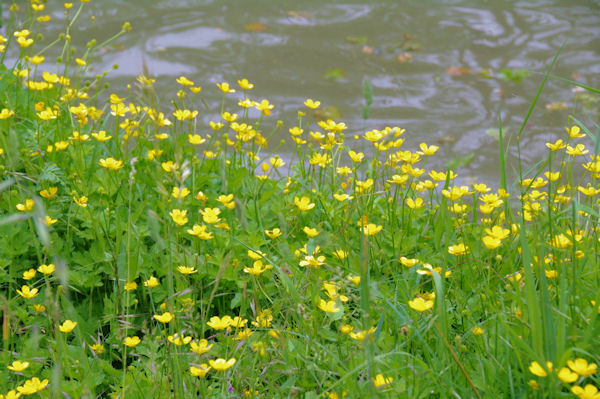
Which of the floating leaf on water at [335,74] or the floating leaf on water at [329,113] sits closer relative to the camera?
the floating leaf on water at [329,113]

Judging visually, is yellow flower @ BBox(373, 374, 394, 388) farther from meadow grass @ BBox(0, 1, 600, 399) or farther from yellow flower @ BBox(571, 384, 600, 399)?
yellow flower @ BBox(571, 384, 600, 399)

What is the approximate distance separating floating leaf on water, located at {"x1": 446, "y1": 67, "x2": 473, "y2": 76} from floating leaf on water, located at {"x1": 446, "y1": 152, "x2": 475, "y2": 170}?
121 centimetres

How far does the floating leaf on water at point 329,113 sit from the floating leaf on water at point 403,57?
1.04m

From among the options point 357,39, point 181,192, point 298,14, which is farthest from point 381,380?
point 298,14

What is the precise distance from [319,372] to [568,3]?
576 cm

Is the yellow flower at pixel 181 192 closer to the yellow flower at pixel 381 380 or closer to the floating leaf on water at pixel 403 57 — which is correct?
the yellow flower at pixel 381 380

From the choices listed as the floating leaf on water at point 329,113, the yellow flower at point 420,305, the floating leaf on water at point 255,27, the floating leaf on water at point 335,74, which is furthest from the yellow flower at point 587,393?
the floating leaf on water at point 255,27

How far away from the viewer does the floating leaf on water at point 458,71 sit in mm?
5145

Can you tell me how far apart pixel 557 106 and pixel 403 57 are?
1273mm

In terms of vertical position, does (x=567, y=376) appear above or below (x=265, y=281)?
above

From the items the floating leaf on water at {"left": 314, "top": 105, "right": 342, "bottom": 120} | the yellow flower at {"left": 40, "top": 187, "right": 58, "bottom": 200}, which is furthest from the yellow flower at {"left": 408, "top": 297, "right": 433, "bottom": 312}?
the floating leaf on water at {"left": 314, "top": 105, "right": 342, "bottom": 120}

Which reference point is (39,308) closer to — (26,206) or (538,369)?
(26,206)

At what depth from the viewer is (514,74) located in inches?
201

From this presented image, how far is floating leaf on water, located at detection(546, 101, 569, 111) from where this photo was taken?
4.72 metres
